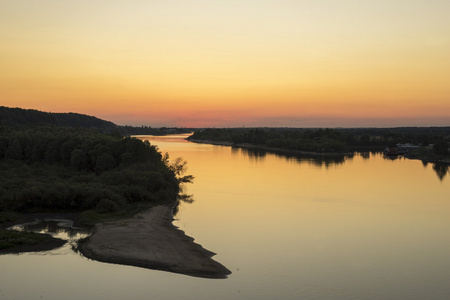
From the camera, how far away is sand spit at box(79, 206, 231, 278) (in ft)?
64.5

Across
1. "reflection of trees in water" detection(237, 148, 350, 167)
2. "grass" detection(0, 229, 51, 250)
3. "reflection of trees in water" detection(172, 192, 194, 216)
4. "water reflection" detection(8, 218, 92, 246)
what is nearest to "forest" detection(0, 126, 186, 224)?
"reflection of trees in water" detection(172, 192, 194, 216)

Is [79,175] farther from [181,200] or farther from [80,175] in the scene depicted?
[181,200]

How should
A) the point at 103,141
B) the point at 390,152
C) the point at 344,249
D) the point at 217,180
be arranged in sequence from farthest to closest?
the point at 390,152 < the point at 217,180 < the point at 103,141 < the point at 344,249

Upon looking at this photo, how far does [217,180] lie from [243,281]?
112 feet

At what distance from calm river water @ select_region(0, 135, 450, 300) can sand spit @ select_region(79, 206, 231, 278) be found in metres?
0.60

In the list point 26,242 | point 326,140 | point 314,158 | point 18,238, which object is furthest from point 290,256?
point 326,140

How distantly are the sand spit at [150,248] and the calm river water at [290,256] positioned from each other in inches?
23.5

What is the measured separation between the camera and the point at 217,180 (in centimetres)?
5222

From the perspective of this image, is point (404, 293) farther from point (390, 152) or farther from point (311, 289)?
point (390, 152)

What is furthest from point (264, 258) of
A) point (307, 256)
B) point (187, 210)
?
point (187, 210)

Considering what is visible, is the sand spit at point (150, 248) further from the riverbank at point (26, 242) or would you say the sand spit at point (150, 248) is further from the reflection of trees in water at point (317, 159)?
the reflection of trees in water at point (317, 159)

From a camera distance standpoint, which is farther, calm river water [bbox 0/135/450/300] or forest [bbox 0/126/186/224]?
forest [bbox 0/126/186/224]

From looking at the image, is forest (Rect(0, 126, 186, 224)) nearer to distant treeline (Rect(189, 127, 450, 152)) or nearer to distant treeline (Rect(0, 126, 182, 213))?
distant treeline (Rect(0, 126, 182, 213))

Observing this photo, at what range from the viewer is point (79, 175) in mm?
40938
